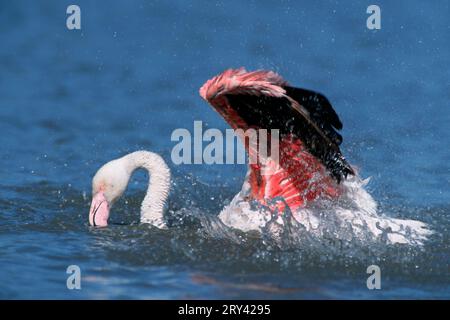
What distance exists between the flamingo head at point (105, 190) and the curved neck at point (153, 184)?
14 cm

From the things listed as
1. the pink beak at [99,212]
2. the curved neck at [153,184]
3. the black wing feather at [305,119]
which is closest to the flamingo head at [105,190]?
the pink beak at [99,212]

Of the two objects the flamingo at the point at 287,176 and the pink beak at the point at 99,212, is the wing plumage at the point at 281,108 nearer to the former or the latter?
the flamingo at the point at 287,176

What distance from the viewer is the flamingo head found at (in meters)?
6.91

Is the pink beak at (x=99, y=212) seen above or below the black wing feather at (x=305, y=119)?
below

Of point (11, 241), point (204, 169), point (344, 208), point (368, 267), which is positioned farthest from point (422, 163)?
point (11, 241)

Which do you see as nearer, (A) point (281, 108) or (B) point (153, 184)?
(A) point (281, 108)

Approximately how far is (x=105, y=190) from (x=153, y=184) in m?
0.43

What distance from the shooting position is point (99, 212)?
6.92 m

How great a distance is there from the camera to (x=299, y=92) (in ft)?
18.9

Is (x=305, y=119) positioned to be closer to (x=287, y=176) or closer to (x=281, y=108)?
(x=281, y=108)

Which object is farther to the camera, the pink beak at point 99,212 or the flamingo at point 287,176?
the pink beak at point 99,212

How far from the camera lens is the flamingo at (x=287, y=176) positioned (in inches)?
229

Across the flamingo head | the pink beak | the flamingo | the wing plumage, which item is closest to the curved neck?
the flamingo

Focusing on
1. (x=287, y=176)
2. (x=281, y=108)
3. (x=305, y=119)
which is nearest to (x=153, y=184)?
(x=287, y=176)
